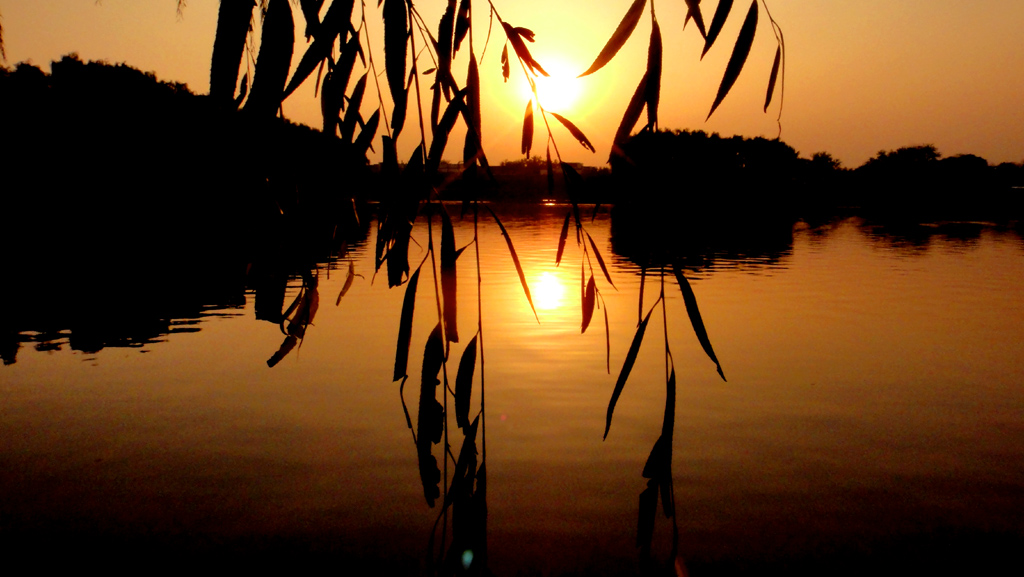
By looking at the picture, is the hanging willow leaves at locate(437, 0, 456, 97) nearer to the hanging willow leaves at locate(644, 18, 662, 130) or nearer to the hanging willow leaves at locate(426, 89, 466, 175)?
the hanging willow leaves at locate(426, 89, 466, 175)

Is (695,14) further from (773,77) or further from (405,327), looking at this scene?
(405,327)

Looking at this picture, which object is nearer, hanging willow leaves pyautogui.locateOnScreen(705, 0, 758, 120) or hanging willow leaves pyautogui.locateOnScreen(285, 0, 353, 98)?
hanging willow leaves pyautogui.locateOnScreen(705, 0, 758, 120)

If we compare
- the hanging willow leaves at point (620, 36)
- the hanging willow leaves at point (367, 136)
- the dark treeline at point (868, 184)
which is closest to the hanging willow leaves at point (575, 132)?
the hanging willow leaves at point (620, 36)

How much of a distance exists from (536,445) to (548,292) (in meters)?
10.5

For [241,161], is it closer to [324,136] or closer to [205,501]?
[324,136]

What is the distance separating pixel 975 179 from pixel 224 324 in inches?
4546

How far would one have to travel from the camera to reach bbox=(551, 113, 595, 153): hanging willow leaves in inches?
86.5

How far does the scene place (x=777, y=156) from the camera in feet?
292

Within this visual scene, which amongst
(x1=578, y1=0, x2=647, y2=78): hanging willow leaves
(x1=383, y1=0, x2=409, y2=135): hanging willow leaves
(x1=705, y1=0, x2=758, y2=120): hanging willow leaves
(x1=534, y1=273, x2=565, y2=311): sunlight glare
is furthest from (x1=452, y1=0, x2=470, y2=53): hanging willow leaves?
(x1=534, y1=273, x2=565, y2=311): sunlight glare

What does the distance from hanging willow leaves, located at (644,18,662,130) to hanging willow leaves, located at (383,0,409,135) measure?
73cm

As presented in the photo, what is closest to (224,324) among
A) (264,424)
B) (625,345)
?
(264,424)

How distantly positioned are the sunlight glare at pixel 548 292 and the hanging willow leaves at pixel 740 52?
39.9 ft

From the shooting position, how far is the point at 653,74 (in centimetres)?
171

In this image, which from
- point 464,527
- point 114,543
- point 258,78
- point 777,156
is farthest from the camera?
point 777,156
